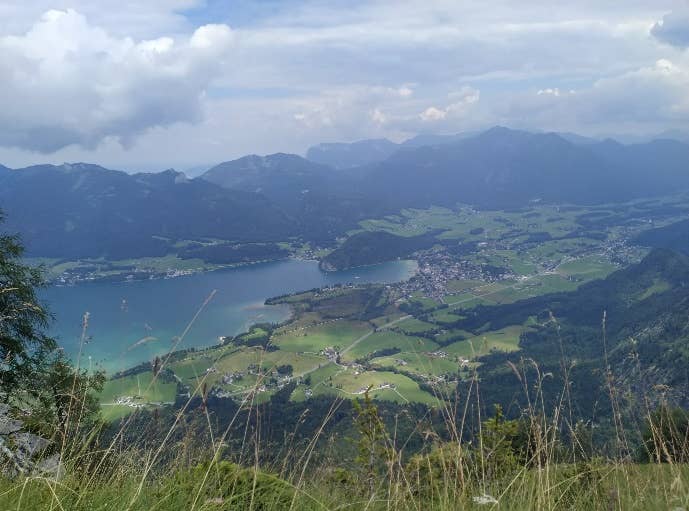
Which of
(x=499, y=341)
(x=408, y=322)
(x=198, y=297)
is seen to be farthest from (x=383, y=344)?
(x=198, y=297)

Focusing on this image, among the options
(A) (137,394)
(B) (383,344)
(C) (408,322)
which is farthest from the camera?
(C) (408,322)

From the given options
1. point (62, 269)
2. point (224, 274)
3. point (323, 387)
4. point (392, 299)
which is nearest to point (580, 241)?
point (392, 299)

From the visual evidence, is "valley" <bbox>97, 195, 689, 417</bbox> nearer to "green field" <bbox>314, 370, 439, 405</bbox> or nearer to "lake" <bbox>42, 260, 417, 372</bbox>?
"green field" <bbox>314, 370, 439, 405</bbox>

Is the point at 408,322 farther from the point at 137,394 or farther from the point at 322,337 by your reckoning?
the point at 137,394

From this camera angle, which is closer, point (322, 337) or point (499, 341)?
point (499, 341)

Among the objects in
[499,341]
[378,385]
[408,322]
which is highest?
[378,385]

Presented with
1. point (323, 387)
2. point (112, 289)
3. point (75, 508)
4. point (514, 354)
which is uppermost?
point (75, 508)

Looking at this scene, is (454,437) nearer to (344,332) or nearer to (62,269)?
(344,332)

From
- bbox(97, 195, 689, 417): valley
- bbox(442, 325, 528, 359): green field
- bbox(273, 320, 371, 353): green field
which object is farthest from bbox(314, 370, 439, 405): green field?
bbox(273, 320, 371, 353): green field
